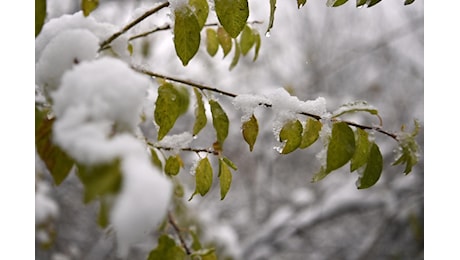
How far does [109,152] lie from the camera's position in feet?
0.99

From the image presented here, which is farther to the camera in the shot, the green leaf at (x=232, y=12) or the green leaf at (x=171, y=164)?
the green leaf at (x=171, y=164)

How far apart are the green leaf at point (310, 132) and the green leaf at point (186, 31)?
0.20 m

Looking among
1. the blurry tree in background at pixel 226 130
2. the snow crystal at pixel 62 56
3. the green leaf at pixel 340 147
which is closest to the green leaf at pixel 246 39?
the blurry tree in background at pixel 226 130

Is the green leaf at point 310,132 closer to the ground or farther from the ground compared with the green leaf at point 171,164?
farther from the ground

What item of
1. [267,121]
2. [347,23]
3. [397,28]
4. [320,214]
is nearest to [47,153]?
[320,214]

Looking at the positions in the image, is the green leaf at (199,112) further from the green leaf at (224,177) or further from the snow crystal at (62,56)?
the snow crystal at (62,56)

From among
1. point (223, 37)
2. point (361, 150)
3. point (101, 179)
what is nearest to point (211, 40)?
point (223, 37)

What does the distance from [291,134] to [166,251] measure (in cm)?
27

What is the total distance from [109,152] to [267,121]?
3980mm

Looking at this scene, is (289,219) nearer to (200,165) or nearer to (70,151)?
(200,165)

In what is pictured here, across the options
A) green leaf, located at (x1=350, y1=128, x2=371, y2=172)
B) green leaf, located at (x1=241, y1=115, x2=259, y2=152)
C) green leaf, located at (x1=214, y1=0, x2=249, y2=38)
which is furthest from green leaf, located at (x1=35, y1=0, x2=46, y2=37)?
green leaf, located at (x1=350, y1=128, x2=371, y2=172)

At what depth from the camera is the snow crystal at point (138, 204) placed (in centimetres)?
27

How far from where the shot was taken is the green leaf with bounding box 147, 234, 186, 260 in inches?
27.7

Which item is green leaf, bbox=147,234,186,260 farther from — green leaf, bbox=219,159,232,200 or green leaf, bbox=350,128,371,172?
green leaf, bbox=350,128,371,172
